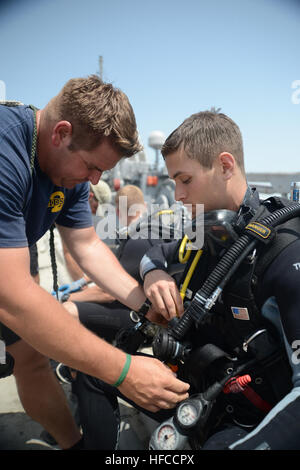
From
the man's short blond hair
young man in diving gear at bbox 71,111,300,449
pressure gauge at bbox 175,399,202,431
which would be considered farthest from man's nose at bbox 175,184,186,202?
the man's short blond hair

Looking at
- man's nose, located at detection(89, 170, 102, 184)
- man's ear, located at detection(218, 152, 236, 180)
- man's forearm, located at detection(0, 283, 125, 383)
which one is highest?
man's ear, located at detection(218, 152, 236, 180)

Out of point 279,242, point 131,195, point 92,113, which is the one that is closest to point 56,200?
point 92,113

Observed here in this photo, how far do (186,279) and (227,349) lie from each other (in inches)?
15.5

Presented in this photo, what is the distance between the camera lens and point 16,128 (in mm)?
1347

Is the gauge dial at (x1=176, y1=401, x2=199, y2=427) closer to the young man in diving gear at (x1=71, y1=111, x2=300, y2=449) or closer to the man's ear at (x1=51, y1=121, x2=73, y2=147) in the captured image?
the young man in diving gear at (x1=71, y1=111, x2=300, y2=449)

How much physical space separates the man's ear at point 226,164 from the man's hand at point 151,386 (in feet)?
3.24

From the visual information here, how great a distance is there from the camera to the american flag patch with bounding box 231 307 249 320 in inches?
50.6

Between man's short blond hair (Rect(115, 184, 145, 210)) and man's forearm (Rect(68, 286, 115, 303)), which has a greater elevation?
man's short blond hair (Rect(115, 184, 145, 210))

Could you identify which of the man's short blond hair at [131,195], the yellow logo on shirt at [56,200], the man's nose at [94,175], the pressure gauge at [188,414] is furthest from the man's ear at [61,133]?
the man's short blond hair at [131,195]

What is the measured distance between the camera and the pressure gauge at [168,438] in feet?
3.75

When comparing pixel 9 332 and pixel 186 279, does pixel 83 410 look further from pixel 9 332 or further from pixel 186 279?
pixel 186 279

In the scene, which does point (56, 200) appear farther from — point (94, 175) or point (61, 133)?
point (61, 133)

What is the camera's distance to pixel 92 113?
54.0 inches

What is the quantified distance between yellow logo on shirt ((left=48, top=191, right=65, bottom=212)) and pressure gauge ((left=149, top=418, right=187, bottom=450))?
125cm
